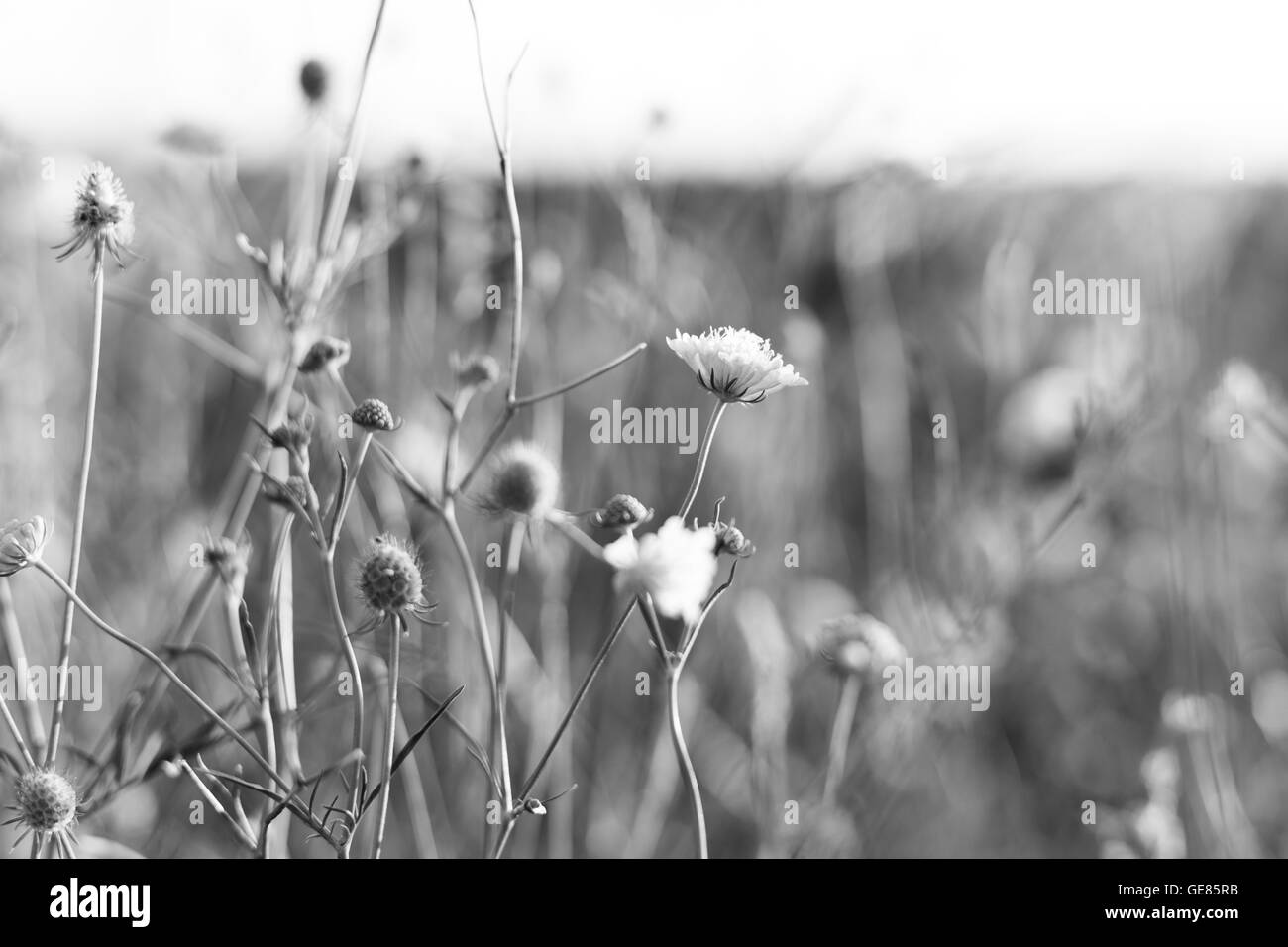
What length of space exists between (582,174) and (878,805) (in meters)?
0.47

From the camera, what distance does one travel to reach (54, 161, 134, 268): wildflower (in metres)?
0.36

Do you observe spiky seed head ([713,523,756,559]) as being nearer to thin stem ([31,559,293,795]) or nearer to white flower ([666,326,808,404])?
white flower ([666,326,808,404])

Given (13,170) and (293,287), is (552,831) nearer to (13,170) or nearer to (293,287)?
(293,287)

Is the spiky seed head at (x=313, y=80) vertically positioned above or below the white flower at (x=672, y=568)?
above

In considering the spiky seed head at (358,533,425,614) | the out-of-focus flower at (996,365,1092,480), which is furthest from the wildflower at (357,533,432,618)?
the out-of-focus flower at (996,365,1092,480)

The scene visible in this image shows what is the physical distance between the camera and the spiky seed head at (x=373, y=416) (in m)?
0.33

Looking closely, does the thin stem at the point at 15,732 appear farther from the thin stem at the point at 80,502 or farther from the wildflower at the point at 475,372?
the wildflower at the point at 475,372

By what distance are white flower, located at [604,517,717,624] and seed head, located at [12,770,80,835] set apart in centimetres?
20

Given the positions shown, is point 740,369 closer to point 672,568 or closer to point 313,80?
point 672,568

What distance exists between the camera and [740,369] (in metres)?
0.35

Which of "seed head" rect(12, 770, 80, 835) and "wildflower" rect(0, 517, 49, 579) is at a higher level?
"wildflower" rect(0, 517, 49, 579)

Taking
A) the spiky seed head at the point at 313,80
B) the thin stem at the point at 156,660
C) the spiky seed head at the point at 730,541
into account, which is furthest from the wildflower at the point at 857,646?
the spiky seed head at the point at 313,80

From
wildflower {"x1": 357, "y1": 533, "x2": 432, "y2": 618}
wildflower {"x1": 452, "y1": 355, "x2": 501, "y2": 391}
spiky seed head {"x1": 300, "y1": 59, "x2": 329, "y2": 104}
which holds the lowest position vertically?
wildflower {"x1": 357, "y1": 533, "x2": 432, "y2": 618}

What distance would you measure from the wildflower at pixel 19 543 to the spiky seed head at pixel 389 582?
111 millimetres
